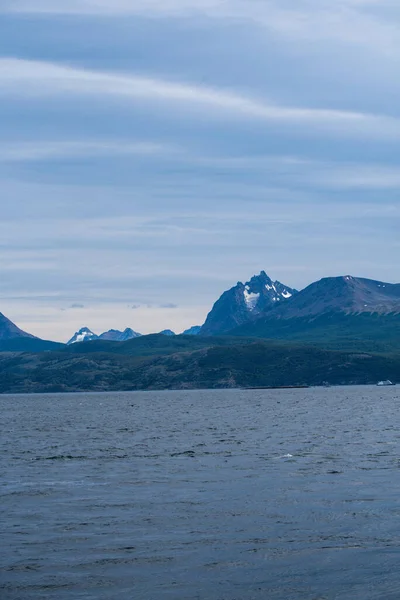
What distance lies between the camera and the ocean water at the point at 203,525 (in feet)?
131

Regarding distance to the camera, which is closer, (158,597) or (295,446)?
(158,597)

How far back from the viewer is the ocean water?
131 feet

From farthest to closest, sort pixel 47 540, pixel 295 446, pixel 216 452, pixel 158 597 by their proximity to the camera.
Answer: pixel 295 446 < pixel 216 452 < pixel 47 540 < pixel 158 597

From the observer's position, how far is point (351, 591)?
3800 cm

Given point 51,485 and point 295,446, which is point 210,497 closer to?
point 51,485

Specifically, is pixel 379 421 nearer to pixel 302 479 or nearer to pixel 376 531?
pixel 302 479

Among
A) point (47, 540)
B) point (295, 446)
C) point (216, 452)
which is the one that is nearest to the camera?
point (47, 540)

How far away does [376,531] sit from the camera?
49969 mm

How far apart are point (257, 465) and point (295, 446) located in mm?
22932

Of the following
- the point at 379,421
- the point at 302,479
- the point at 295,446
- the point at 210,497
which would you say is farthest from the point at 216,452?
the point at 379,421

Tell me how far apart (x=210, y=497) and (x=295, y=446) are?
142ft

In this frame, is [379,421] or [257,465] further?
[379,421]

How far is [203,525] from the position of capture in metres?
53.4

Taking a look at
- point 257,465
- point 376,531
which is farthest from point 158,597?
point 257,465
